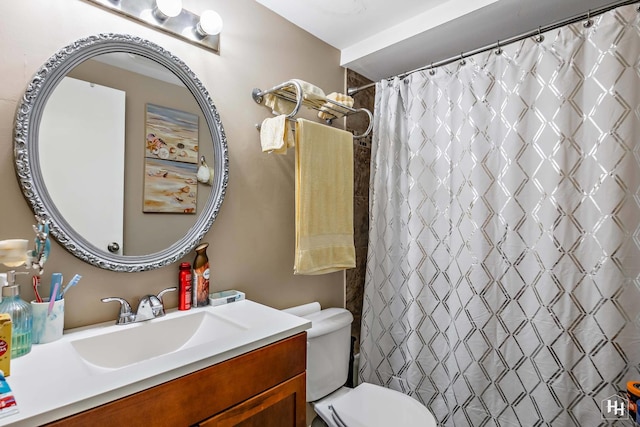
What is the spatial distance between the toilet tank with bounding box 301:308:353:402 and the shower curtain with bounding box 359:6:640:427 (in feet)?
1.12

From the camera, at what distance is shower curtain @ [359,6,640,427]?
4.28 feet

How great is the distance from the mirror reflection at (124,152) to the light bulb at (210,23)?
0.23 metres

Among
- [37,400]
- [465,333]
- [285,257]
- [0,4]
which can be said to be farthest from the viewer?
[285,257]

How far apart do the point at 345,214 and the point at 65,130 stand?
47.4 inches

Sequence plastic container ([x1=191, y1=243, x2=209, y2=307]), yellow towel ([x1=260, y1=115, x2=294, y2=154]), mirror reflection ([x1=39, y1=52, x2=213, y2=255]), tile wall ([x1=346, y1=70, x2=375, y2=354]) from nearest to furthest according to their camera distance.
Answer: mirror reflection ([x1=39, y1=52, x2=213, y2=255]), plastic container ([x1=191, y1=243, x2=209, y2=307]), yellow towel ([x1=260, y1=115, x2=294, y2=154]), tile wall ([x1=346, y1=70, x2=375, y2=354])

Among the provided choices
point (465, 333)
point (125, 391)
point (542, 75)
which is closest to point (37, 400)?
point (125, 391)

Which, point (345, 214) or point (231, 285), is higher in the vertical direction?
point (345, 214)

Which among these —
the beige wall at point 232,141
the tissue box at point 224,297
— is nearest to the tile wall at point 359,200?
the beige wall at point 232,141

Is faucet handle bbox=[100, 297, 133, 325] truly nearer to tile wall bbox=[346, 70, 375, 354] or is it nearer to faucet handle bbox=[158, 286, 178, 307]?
faucet handle bbox=[158, 286, 178, 307]

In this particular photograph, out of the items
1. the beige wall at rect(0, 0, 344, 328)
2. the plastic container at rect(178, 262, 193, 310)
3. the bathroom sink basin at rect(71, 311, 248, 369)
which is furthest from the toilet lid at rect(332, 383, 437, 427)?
the plastic container at rect(178, 262, 193, 310)

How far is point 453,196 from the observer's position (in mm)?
1718

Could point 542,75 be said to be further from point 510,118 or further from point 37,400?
point 37,400

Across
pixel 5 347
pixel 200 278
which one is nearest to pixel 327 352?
pixel 200 278

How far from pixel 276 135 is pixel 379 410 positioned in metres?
1.26
